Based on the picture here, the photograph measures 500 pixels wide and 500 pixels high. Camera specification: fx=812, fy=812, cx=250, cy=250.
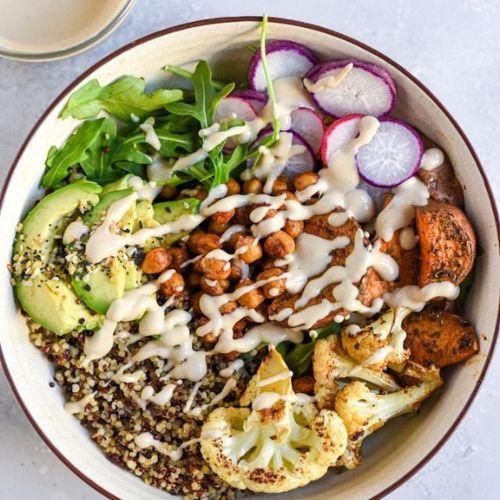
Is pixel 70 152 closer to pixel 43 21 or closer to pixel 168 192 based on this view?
pixel 168 192

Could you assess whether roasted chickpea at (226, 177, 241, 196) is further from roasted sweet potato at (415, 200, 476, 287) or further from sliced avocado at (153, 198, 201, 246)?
roasted sweet potato at (415, 200, 476, 287)

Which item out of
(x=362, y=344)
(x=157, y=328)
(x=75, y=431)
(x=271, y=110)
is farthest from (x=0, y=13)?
(x=362, y=344)

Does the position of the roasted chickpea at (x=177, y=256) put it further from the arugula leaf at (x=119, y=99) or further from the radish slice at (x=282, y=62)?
the radish slice at (x=282, y=62)

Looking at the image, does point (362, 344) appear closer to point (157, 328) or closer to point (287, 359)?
point (287, 359)

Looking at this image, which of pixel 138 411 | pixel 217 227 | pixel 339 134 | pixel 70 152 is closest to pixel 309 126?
pixel 339 134

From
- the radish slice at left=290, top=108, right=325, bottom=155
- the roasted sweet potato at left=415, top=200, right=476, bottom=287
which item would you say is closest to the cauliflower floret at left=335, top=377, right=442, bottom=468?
the roasted sweet potato at left=415, top=200, right=476, bottom=287
